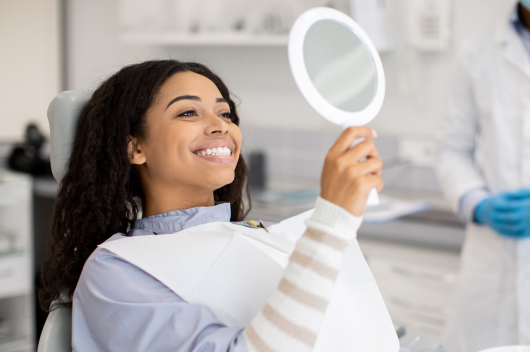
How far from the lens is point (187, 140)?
40.1 inches

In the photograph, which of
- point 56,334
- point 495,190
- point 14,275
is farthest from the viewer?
point 14,275

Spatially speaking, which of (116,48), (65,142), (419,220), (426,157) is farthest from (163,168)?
(116,48)

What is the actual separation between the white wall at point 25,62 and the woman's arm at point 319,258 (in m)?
2.75

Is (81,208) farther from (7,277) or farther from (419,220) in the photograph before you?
(7,277)

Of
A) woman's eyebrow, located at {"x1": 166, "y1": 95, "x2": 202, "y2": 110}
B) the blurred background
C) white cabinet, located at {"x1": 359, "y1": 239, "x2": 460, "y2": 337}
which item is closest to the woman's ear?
woman's eyebrow, located at {"x1": 166, "y1": 95, "x2": 202, "y2": 110}

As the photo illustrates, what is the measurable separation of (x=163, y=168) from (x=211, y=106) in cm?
16

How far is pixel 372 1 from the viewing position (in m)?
2.40

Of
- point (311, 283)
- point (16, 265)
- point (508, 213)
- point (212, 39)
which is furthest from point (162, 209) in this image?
point (212, 39)

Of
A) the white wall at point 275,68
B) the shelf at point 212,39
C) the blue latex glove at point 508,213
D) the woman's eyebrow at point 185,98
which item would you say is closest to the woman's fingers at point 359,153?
the woman's eyebrow at point 185,98

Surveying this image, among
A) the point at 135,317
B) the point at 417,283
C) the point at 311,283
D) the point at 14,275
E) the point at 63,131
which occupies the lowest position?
the point at 14,275

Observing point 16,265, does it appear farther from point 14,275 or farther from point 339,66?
point 339,66

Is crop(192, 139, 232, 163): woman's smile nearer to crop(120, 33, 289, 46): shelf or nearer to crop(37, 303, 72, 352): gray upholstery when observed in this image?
crop(37, 303, 72, 352): gray upholstery

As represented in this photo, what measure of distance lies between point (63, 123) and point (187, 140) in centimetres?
26

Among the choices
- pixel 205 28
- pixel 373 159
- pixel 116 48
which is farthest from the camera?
pixel 116 48
